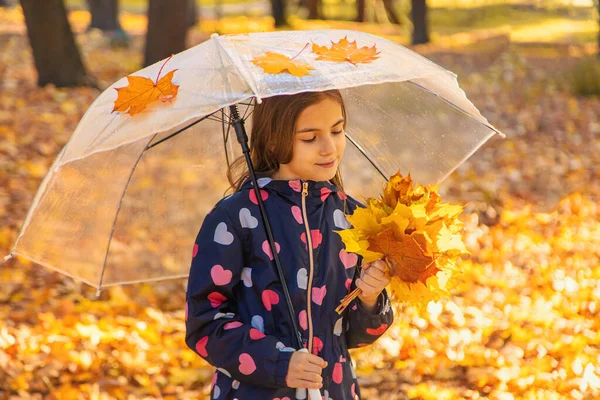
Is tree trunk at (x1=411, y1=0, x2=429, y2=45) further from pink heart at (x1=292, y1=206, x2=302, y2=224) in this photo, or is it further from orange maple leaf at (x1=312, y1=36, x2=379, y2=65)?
pink heart at (x1=292, y1=206, x2=302, y2=224)

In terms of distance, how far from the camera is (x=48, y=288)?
17.5 feet

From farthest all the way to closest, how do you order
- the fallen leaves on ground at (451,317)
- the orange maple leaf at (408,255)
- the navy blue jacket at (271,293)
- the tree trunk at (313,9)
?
1. the tree trunk at (313,9)
2. the fallen leaves on ground at (451,317)
3. the navy blue jacket at (271,293)
4. the orange maple leaf at (408,255)

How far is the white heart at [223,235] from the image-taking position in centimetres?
229

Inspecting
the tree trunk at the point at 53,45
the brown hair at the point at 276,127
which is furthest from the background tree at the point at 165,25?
the brown hair at the point at 276,127

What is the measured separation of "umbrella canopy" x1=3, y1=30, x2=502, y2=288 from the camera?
2258mm

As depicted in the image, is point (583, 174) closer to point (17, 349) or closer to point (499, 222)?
point (499, 222)

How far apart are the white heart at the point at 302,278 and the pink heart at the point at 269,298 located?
7cm

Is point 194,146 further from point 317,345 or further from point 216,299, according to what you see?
point 317,345

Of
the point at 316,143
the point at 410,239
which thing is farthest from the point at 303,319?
the point at 316,143

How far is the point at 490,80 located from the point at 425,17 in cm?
764

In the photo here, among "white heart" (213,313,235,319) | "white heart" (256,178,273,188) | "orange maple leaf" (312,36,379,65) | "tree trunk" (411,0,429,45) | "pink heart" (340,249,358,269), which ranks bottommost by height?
"tree trunk" (411,0,429,45)

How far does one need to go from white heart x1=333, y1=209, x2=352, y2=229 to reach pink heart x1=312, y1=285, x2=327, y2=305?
0.65ft

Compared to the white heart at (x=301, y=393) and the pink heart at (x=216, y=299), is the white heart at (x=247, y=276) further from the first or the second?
the white heart at (x=301, y=393)

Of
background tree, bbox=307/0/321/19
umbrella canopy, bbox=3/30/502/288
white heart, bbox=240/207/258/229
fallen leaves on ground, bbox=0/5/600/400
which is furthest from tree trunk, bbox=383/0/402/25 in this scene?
white heart, bbox=240/207/258/229
